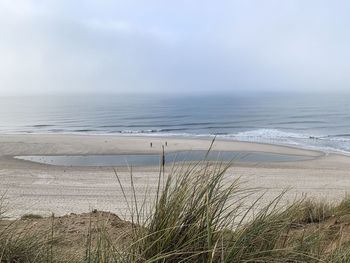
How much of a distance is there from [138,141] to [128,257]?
38507 mm

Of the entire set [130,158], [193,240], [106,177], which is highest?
[193,240]

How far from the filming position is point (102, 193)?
18234 mm

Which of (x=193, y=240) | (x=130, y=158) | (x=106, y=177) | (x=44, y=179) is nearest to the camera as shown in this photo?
(x=193, y=240)

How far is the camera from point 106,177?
2255 cm

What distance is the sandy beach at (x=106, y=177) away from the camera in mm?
→ 16048

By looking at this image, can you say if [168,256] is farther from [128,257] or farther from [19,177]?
[19,177]

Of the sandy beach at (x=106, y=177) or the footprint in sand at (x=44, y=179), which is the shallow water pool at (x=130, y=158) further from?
the footprint in sand at (x=44, y=179)

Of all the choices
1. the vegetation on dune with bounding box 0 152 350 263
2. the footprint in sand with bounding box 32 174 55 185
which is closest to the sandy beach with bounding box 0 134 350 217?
the footprint in sand with bounding box 32 174 55 185

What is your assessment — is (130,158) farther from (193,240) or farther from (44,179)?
(193,240)

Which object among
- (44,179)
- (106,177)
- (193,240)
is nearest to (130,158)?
(106,177)

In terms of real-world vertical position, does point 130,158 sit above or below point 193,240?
below

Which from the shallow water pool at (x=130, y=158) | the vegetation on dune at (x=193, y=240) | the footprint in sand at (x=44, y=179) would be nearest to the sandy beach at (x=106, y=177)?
the footprint in sand at (x=44, y=179)

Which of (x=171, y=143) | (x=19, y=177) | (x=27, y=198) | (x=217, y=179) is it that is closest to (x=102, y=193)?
(x=27, y=198)

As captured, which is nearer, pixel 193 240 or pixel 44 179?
pixel 193 240
